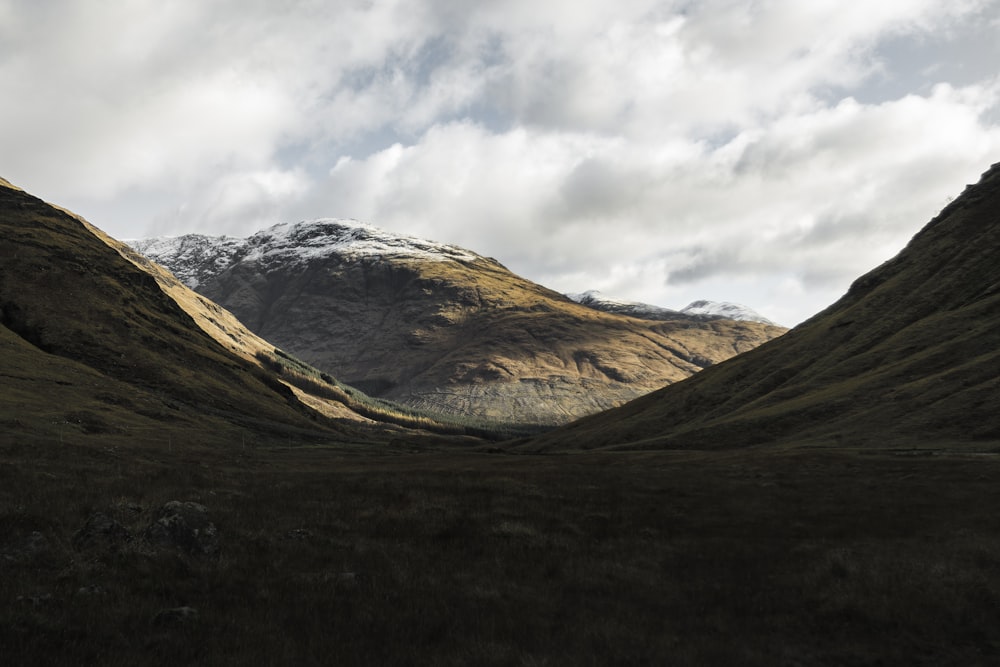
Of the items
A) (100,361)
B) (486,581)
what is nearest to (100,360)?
(100,361)

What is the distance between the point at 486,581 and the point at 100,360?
149 metres

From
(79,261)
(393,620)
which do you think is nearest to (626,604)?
(393,620)

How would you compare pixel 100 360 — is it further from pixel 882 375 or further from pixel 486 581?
pixel 882 375

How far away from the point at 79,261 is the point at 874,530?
208m

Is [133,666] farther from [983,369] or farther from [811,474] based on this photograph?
[983,369]

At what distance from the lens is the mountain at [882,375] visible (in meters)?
71.6

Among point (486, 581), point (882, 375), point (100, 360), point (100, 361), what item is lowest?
point (100, 361)

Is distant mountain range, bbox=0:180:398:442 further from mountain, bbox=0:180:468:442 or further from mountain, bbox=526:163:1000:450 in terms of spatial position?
mountain, bbox=526:163:1000:450

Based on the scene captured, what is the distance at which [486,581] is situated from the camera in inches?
631

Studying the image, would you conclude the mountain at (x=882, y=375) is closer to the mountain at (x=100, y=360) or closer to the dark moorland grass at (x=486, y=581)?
the dark moorland grass at (x=486, y=581)

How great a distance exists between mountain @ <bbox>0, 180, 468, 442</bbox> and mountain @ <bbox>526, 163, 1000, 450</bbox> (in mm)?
82858

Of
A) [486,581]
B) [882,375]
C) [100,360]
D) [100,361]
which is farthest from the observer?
[100,360]

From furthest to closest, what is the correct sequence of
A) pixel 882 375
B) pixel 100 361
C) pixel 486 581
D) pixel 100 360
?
pixel 100 360 < pixel 100 361 < pixel 882 375 < pixel 486 581

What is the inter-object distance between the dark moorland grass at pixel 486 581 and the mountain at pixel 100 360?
46.5m
